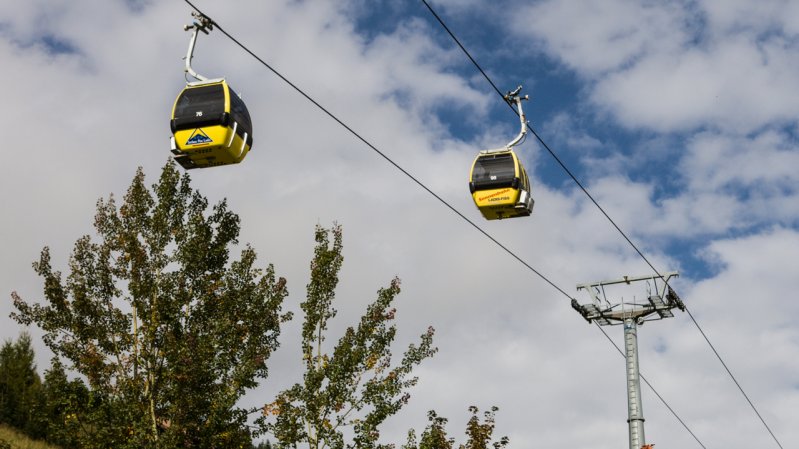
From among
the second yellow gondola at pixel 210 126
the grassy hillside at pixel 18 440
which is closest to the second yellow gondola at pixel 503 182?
the second yellow gondola at pixel 210 126

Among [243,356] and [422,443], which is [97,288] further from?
[422,443]

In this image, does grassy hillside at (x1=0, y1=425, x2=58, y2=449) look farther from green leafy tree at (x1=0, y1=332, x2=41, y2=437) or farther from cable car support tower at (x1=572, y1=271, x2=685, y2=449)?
cable car support tower at (x1=572, y1=271, x2=685, y2=449)

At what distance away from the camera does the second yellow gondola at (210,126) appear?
13984 mm

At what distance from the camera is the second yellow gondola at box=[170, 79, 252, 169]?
14.0m

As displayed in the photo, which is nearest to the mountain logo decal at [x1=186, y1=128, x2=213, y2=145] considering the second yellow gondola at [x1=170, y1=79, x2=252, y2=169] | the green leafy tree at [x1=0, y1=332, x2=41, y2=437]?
the second yellow gondola at [x1=170, y1=79, x2=252, y2=169]

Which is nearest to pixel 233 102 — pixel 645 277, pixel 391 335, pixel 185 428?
pixel 391 335

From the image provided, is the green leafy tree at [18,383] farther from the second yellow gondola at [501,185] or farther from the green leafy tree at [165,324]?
the second yellow gondola at [501,185]

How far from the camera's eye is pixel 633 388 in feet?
83.0

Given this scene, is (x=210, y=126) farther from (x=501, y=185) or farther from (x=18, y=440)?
(x=18, y=440)

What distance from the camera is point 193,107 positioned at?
46.8 feet

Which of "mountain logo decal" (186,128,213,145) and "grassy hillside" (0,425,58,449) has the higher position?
"grassy hillside" (0,425,58,449)

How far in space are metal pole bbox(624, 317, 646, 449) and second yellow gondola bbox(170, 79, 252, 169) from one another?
14.9 meters

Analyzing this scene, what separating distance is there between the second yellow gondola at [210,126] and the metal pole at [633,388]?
14912 mm

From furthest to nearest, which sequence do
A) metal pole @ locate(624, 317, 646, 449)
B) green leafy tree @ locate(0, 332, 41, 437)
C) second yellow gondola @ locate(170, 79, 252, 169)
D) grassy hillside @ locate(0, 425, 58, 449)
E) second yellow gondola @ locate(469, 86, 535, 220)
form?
green leafy tree @ locate(0, 332, 41, 437) → grassy hillside @ locate(0, 425, 58, 449) → metal pole @ locate(624, 317, 646, 449) → second yellow gondola @ locate(469, 86, 535, 220) → second yellow gondola @ locate(170, 79, 252, 169)
